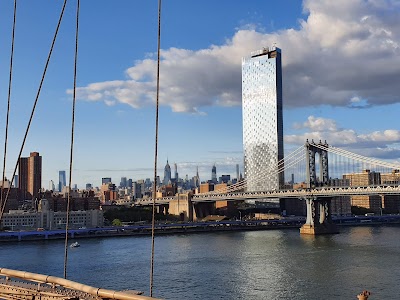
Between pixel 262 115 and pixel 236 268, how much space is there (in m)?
124

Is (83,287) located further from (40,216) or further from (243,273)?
(40,216)

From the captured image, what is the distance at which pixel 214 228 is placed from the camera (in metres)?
80.9

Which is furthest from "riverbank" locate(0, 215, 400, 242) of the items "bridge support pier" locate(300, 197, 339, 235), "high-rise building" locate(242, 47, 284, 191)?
"high-rise building" locate(242, 47, 284, 191)

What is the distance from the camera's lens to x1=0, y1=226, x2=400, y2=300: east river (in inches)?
995

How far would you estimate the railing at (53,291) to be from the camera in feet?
19.6

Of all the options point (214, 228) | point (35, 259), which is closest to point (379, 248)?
point (35, 259)

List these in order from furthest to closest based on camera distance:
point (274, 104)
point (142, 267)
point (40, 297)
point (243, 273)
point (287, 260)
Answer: point (274, 104), point (287, 260), point (142, 267), point (243, 273), point (40, 297)

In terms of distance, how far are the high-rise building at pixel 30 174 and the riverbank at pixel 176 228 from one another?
2641 inches

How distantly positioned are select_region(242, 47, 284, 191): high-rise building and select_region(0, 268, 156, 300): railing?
460ft

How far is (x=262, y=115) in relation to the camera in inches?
6097

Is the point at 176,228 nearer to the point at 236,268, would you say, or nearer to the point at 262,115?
the point at 236,268

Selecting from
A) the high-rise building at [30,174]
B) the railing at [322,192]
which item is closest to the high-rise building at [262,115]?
the high-rise building at [30,174]

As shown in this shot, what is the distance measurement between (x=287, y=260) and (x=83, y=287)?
3298 centimetres

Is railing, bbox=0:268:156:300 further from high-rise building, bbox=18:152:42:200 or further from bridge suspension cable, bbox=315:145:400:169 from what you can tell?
high-rise building, bbox=18:152:42:200
